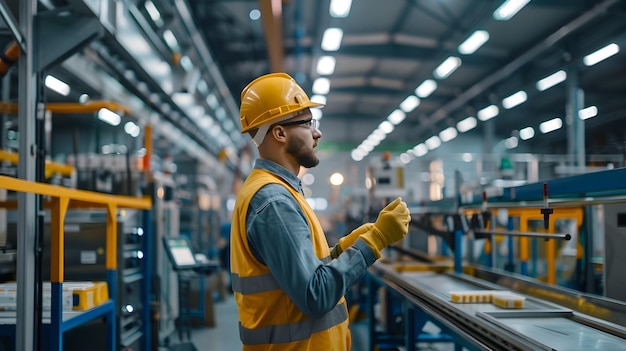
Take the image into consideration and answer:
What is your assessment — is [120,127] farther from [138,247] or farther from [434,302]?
[434,302]

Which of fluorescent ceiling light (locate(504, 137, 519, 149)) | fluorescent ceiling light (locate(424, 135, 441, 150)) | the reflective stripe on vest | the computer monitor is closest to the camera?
the reflective stripe on vest

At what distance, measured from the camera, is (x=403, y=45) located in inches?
456

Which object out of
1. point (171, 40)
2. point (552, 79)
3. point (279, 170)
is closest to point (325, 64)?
point (552, 79)

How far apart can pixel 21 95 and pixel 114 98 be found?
3.25 m

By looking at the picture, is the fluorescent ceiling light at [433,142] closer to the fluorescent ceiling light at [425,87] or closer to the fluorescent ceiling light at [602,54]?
the fluorescent ceiling light at [425,87]

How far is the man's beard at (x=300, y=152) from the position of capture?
1.96m

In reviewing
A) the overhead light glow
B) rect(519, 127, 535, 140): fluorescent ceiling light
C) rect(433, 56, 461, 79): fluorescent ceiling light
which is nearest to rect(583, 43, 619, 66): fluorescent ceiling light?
rect(433, 56, 461, 79): fluorescent ceiling light

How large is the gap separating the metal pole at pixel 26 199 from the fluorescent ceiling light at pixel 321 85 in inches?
396

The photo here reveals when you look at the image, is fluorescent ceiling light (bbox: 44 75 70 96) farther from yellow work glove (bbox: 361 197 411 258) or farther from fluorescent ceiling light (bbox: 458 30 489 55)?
fluorescent ceiling light (bbox: 458 30 489 55)

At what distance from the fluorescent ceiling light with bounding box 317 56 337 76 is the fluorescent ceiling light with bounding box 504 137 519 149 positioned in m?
9.14

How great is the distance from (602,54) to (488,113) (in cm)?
502

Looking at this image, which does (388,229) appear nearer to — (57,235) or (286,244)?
(286,244)

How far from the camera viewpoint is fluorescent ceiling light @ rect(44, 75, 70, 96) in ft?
17.9

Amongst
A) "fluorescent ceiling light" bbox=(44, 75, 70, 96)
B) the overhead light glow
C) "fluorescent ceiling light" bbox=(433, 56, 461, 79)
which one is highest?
the overhead light glow
